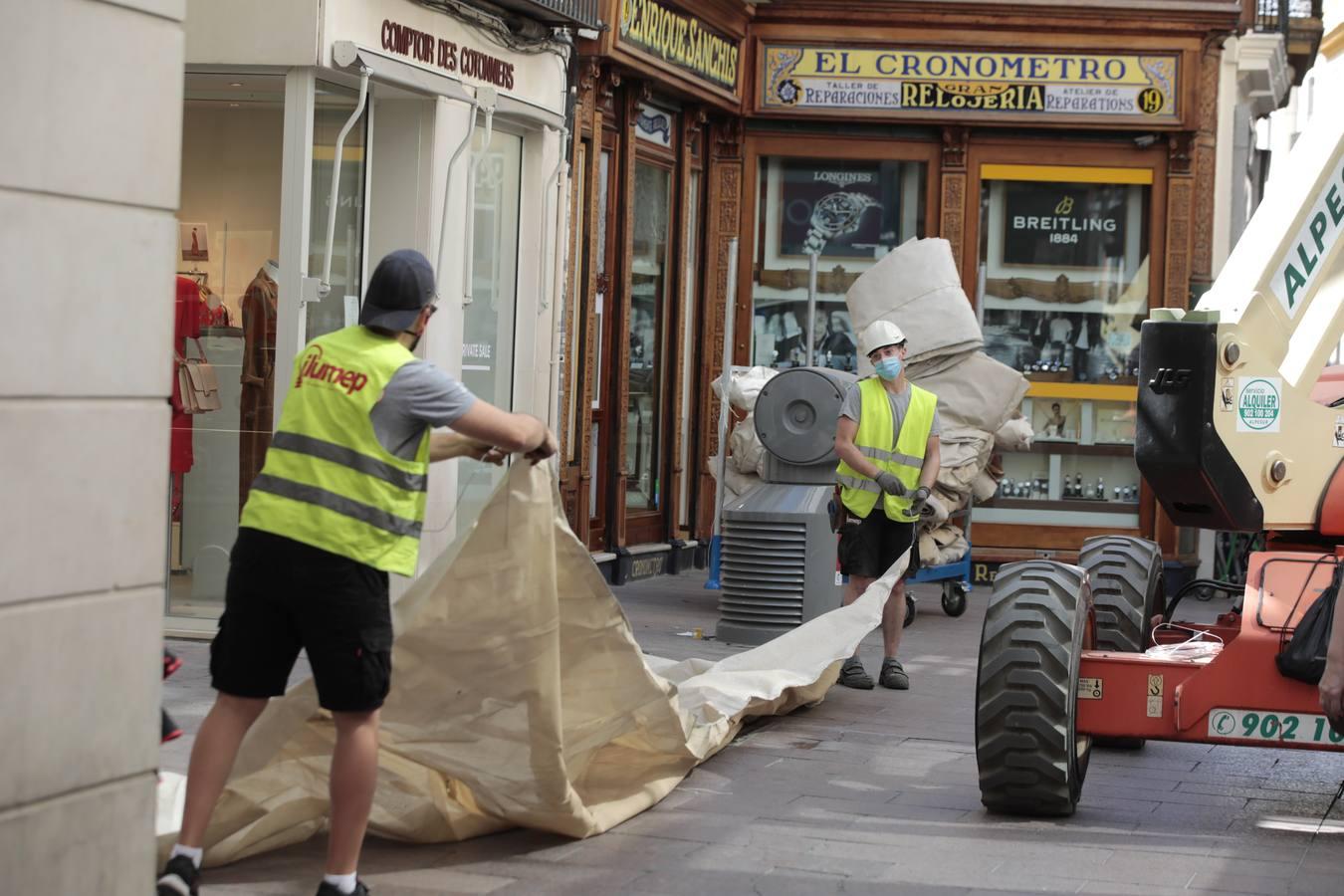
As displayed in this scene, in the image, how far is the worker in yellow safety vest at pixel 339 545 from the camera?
197 inches

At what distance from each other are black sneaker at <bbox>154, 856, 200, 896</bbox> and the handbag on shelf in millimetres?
5463

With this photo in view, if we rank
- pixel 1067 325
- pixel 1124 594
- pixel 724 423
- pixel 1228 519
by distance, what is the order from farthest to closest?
pixel 1067 325
pixel 724 423
pixel 1124 594
pixel 1228 519

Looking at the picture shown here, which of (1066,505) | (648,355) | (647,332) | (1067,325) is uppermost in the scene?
(1067,325)

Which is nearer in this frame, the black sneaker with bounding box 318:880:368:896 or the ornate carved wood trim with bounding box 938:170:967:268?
the black sneaker with bounding box 318:880:368:896

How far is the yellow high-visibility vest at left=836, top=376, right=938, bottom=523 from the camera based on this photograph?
9.55 m

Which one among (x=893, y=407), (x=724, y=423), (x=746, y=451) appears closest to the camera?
(x=893, y=407)

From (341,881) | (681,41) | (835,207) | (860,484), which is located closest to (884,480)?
(860,484)

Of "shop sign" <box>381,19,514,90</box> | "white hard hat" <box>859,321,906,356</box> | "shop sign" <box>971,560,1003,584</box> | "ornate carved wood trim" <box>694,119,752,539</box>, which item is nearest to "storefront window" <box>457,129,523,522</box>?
"shop sign" <box>381,19,514,90</box>

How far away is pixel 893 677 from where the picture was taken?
9.55 m

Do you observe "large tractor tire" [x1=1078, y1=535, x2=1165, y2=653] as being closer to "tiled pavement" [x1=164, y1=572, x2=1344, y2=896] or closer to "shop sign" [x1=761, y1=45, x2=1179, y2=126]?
"tiled pavement" [x1=164, y1=572, x2=1344, y2=896]

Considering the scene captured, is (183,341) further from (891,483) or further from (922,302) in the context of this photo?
(922,302)

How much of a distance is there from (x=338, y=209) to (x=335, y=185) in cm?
62

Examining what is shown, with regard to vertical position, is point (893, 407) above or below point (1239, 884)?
above

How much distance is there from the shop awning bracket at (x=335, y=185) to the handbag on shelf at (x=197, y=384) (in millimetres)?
697
